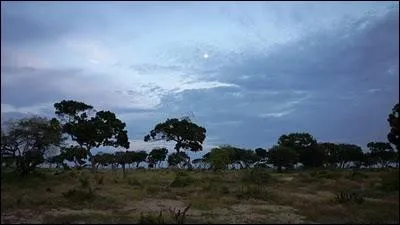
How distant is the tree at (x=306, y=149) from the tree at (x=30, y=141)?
5139 centimetres

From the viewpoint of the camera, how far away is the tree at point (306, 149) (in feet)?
251

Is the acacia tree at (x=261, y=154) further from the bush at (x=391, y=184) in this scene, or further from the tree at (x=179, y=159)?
the bush at (x=391, y=184)

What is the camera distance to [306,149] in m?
77.2

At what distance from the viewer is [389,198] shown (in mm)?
29562

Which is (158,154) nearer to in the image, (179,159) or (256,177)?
(179,159)

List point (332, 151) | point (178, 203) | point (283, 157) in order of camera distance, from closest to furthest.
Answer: point (178, 203), point (283, 157), point (332, 151)

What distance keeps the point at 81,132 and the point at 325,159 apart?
152 ft

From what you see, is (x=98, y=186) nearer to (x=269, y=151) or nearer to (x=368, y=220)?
(x=368, y=220)

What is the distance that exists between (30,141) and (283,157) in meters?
47.3

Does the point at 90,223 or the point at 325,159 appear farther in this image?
the point at 325,159

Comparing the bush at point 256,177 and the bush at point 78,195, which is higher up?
the bush at point 256,177

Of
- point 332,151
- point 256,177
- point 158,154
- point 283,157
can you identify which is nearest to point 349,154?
point 332,151

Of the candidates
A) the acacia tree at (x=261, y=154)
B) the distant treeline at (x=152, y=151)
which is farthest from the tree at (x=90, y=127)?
the acacia tree at (x=261, y=154)

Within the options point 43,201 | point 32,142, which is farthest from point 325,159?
point 43,201
